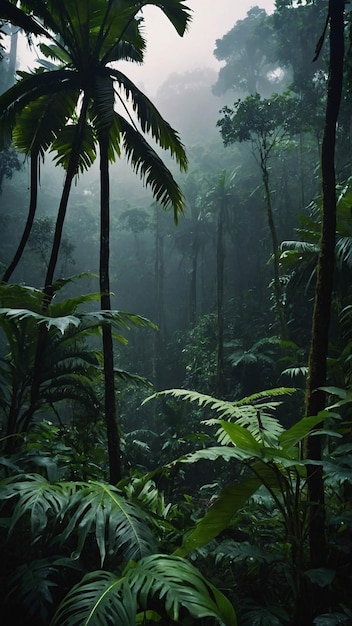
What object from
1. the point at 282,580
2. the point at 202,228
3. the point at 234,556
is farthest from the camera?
the point at 202,228

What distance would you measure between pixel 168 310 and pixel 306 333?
15.0 metres

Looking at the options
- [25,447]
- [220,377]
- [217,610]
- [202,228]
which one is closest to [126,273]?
[202,228]

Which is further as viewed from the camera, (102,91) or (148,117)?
(148,117)

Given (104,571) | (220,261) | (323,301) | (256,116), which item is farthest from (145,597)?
(220,261)

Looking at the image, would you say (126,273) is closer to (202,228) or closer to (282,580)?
(202,228)

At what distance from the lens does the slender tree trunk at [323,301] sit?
2.20 meters

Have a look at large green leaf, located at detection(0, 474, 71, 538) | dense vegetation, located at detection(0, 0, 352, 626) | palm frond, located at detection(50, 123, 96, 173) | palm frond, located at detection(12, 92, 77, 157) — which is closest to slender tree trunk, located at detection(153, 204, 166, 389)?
dense vegetation, located at detection(0, 0, 352, 626)

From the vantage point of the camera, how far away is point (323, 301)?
2453mm

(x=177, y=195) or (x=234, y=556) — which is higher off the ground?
(x=177, y=195)

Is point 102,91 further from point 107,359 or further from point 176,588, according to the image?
point 176,588

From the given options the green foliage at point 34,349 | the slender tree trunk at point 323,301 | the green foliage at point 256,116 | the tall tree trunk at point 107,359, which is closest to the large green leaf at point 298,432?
the slender tree trunk at point 323,301

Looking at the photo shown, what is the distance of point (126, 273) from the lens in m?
26.0

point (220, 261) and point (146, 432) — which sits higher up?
point (220, 261)

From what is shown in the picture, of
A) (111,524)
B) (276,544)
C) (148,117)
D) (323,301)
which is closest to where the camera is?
(111,524)
